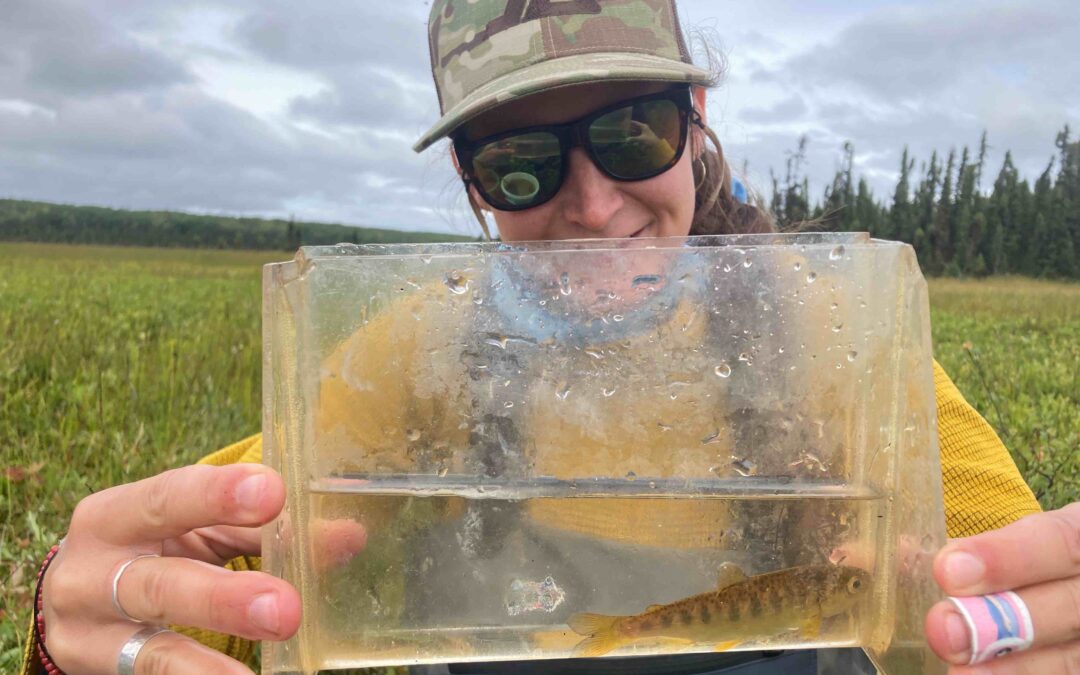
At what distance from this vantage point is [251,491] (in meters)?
0.93

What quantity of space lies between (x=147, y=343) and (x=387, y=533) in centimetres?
432

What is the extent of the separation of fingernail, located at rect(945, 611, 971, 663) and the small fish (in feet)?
0.34

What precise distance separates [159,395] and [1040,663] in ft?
12.0

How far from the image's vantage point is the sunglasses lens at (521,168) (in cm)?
176

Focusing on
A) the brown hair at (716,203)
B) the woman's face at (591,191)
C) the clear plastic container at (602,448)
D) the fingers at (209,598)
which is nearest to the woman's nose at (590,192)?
the woman's face at (591,191)

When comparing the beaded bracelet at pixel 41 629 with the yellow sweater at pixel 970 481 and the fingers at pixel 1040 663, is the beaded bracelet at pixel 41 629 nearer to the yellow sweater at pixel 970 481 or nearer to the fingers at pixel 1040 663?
the yellow sweater at pixel 970 481

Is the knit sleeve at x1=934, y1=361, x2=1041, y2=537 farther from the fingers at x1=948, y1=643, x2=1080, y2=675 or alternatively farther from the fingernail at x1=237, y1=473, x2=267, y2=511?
the fingernail at x1=237, y1=473, x2=267, y2=511

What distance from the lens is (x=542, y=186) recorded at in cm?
181

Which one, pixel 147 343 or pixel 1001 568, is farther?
pixel 147 343

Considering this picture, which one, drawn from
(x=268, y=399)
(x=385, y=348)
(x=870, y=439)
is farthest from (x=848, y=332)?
(x=268, y=399)

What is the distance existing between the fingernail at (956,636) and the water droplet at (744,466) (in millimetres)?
281

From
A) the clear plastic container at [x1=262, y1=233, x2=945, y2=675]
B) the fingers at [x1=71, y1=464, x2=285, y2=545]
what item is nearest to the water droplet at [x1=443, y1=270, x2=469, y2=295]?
the clear plastic container at [x1=262, y1=233, x2=945, y2=675]

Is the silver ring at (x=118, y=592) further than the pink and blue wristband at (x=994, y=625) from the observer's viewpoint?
Yes

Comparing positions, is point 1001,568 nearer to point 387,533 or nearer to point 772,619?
point 772,619
